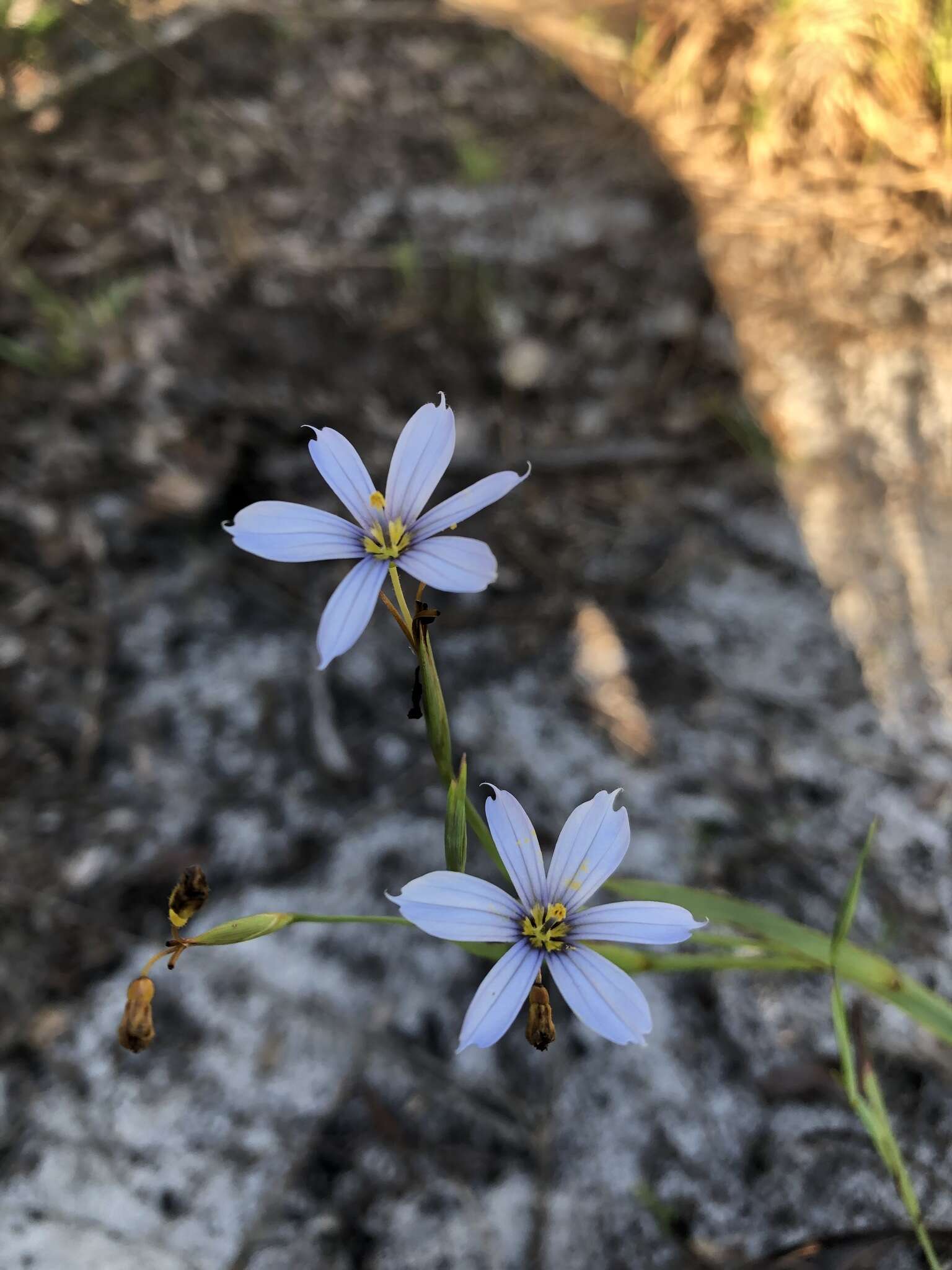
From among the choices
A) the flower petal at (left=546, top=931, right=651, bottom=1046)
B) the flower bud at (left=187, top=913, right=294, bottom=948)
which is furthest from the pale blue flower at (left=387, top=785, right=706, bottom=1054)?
the flower bud at (left=187, top=913, right=294, bottom=948)

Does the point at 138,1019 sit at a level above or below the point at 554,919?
below

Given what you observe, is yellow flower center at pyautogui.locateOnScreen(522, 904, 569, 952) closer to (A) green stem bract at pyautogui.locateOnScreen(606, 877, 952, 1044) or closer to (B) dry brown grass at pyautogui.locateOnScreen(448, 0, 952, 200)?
(A) green stem bract at pyautogui.locateOnScreen(606, 877, 952, 1044)

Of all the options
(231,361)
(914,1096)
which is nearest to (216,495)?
(231,361)

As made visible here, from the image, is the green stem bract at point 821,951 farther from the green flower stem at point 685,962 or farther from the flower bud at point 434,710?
the flower bud at point 434,710

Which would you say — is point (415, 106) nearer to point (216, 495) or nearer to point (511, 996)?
point (216, 495)

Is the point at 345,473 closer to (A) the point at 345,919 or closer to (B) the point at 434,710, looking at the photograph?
(B) the point at 434,710

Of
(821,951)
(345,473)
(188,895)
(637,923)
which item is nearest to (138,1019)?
(188,895)

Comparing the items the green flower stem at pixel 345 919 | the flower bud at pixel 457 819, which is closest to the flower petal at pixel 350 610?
the flower bud at pixel 457 819
